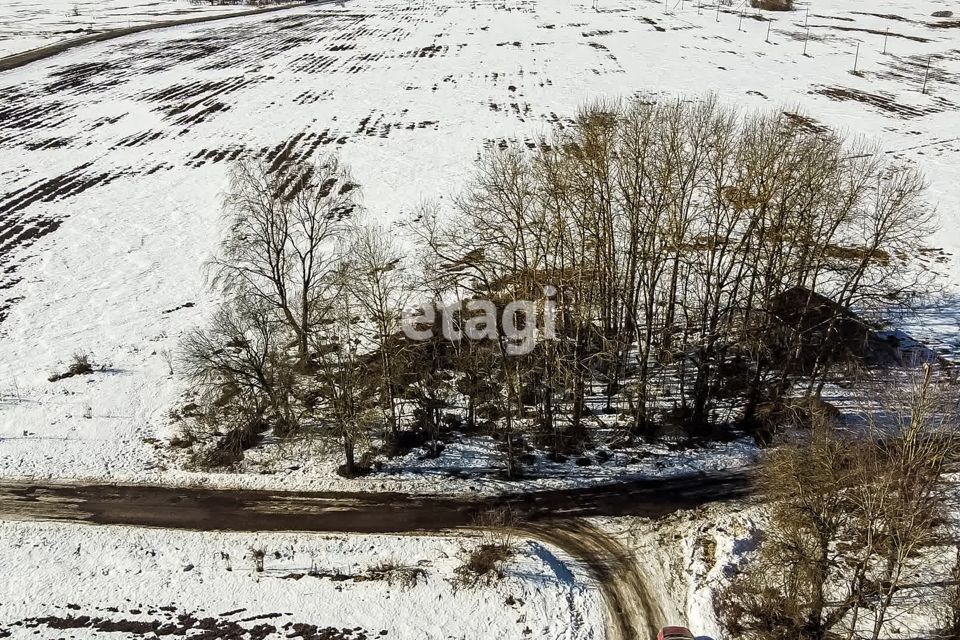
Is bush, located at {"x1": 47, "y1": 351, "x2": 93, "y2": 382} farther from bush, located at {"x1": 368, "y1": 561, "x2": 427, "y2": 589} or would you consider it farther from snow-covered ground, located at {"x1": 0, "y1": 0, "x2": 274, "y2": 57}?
snow-covered ground, located at {"x1": 0, "y1": 0, "x2": 274, "y2": 57}

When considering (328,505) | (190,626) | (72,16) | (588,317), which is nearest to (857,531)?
(588,317)

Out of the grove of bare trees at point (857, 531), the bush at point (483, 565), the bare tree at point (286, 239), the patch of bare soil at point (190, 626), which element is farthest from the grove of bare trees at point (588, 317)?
the patch of bare soil at point (190, 626)

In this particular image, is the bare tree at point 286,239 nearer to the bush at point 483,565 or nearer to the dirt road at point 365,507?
the dirt road at point 365,507

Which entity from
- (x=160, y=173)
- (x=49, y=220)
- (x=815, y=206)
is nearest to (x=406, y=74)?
(x=160, y=173)

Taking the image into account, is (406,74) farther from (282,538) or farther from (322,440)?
(282,538)

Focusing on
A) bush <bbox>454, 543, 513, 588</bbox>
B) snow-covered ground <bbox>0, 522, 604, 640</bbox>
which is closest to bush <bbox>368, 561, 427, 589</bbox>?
snow-covered ground <bbox>0, 522, 604, 640</bbox>
